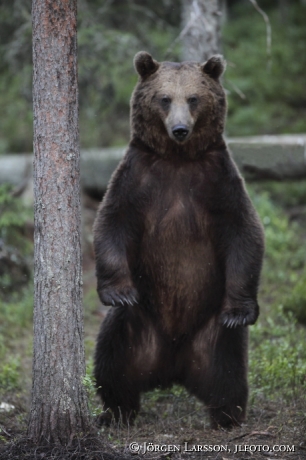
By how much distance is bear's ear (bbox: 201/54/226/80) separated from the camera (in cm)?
545

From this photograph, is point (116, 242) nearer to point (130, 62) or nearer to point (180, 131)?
point (180, 131)

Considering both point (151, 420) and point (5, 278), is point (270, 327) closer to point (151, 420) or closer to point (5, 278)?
point (151, 420)

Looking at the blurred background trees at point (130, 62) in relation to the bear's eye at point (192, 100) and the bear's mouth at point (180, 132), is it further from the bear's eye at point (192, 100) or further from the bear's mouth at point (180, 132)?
the bear's mouth at point (180, 132)

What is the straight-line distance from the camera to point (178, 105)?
523cm

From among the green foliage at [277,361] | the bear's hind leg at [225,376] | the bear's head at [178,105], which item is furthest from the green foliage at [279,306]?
the bear's head at [178,105]

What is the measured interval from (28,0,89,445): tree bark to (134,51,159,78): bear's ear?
110 centimetres

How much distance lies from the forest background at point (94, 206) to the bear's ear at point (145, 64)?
1.95 meters

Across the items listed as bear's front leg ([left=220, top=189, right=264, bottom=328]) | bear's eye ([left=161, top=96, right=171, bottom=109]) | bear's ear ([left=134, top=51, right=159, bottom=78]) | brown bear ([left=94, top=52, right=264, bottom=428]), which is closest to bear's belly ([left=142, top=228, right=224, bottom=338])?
brown bear ([left=94, top=52, right=264, bottom=428])

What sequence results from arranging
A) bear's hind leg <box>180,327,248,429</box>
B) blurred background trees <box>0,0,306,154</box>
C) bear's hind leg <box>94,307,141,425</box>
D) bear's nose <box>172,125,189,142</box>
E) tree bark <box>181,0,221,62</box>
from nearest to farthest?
bear's nose <box>172,125,189,142</box> < bear's hind leg <box>180,327,248,429</box> < bear's hind leg <box>94,307,141,425</box> < tree bark <box>181,0,221,62</box> < blurred background trees <box>0,0,306,154</box>

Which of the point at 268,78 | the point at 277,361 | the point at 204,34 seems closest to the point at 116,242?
the point at 277,361

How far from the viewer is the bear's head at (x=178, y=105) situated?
530cm

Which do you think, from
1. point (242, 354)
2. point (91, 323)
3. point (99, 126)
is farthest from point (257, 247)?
point (99, 126)

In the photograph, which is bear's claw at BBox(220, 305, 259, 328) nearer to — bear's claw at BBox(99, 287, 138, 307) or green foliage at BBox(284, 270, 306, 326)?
bear's claw at BBox(99, 287, 138, 307)

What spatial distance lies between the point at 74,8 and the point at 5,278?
5.73m
